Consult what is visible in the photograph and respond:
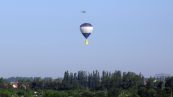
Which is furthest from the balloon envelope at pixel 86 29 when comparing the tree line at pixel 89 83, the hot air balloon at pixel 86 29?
the tree line at pixel 89 83

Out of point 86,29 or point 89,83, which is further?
point 89,83

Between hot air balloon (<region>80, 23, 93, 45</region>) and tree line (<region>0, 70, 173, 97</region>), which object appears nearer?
hot air balloon (<region>80, 23, 93, 45</region>)

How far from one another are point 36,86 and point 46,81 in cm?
170

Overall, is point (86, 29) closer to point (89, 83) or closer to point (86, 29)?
point (86, 29)

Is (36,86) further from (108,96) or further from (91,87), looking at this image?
(108,96)

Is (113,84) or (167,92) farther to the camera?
(113,84)

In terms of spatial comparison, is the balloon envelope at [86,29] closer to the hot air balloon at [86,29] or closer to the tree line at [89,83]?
the hot air balloon at [86,29]

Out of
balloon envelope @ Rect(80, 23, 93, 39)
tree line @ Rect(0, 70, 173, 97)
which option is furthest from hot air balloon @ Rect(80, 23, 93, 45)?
tree line @ Rect(0, 70, 173, 97)

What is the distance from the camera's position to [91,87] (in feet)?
206

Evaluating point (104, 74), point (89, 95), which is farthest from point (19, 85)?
point (89, 95)

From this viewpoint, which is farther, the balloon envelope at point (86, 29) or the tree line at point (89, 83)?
the tree line at point (89, 83)

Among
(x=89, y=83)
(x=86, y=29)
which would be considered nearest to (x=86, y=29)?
(x=86, y=29)

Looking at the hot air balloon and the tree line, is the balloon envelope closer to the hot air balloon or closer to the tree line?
the hot air balloon

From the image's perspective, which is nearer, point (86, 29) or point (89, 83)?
point (86, 29)
